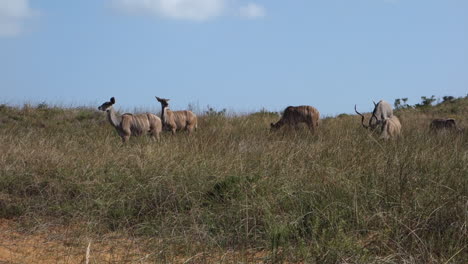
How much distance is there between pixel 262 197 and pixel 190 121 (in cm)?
1032

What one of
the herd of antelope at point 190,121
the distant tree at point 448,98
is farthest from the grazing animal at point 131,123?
the distant tree at point 448,98

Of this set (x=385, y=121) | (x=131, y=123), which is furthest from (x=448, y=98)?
(x=131, y=123)

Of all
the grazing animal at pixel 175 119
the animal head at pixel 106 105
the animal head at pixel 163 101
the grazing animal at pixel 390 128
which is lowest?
the grazing animal at pixel 390 128

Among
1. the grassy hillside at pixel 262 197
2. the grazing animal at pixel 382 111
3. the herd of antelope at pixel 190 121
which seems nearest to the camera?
the grassy hillside at pixel 262 197

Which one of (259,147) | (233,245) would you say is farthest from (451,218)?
(259,147)

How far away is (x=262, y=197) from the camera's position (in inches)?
262

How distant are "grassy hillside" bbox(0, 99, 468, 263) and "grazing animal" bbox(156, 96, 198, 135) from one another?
18.0 feet

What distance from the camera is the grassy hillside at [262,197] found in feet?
17.7

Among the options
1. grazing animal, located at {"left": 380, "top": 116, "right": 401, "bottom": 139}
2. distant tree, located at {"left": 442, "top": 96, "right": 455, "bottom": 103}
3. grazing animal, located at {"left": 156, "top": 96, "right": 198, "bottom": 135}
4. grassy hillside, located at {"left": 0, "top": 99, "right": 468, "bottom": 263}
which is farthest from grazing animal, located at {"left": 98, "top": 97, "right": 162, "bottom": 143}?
distant tree, located at {"left": 442, "top": 96, "right": 455, "bottom": 103}

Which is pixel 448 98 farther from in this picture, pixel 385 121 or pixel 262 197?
pixel 262 197

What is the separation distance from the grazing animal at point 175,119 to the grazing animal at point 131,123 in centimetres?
97

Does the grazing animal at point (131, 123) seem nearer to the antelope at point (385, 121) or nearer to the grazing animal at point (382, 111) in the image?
the antelope at point (385, 121)

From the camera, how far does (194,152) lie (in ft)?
32.6

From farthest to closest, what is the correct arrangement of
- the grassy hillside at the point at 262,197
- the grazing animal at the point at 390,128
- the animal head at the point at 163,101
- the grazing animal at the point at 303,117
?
1. the grazing animal at the point at 303,117
2. the animal head at the point at 163,101
3. the grazing animal at the point at 390,128
4. the grassy hillside at the point at 262,197
